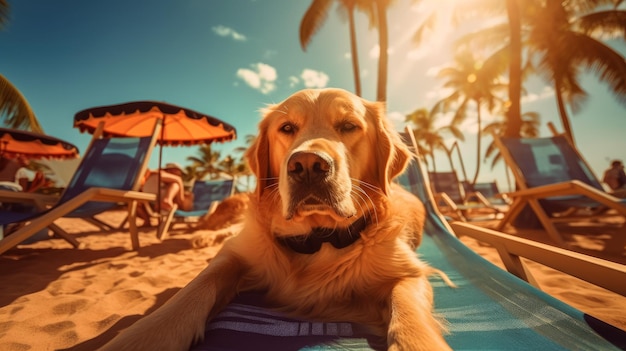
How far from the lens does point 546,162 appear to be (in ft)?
16.2

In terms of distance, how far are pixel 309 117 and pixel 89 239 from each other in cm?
555

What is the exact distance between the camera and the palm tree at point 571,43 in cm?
1442

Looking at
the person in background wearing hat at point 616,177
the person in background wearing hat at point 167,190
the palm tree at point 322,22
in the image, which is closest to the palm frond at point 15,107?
the person in background wearing hat at point 167,190

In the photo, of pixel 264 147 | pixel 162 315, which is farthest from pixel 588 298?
pixel 162 315

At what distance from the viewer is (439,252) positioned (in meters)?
2.43

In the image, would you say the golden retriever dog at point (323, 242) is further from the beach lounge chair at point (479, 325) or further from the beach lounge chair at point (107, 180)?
the beach lounge chair at point (107, 180)

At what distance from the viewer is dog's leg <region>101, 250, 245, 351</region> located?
1010 millimetres

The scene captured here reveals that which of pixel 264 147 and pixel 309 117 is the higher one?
pixel 309 117

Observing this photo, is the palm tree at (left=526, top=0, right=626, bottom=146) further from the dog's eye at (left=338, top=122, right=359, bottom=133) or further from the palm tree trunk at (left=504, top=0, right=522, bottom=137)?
the dog's eye at (left=338, top=122, right=359, bottom=133)

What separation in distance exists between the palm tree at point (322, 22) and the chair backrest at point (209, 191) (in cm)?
934

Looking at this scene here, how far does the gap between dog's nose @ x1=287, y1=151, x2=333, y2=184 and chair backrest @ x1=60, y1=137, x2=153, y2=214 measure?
3.60 meters

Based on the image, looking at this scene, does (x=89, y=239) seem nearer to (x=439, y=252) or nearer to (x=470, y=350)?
(x=439, y=252)

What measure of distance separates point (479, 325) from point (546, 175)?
4.91 meters

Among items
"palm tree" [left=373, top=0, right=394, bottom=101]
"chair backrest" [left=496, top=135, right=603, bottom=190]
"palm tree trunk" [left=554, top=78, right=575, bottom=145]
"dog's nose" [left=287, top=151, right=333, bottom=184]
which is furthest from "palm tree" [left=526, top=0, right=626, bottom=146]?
"dog's nose" [left=287, top=151, right=333, bottom=184]
